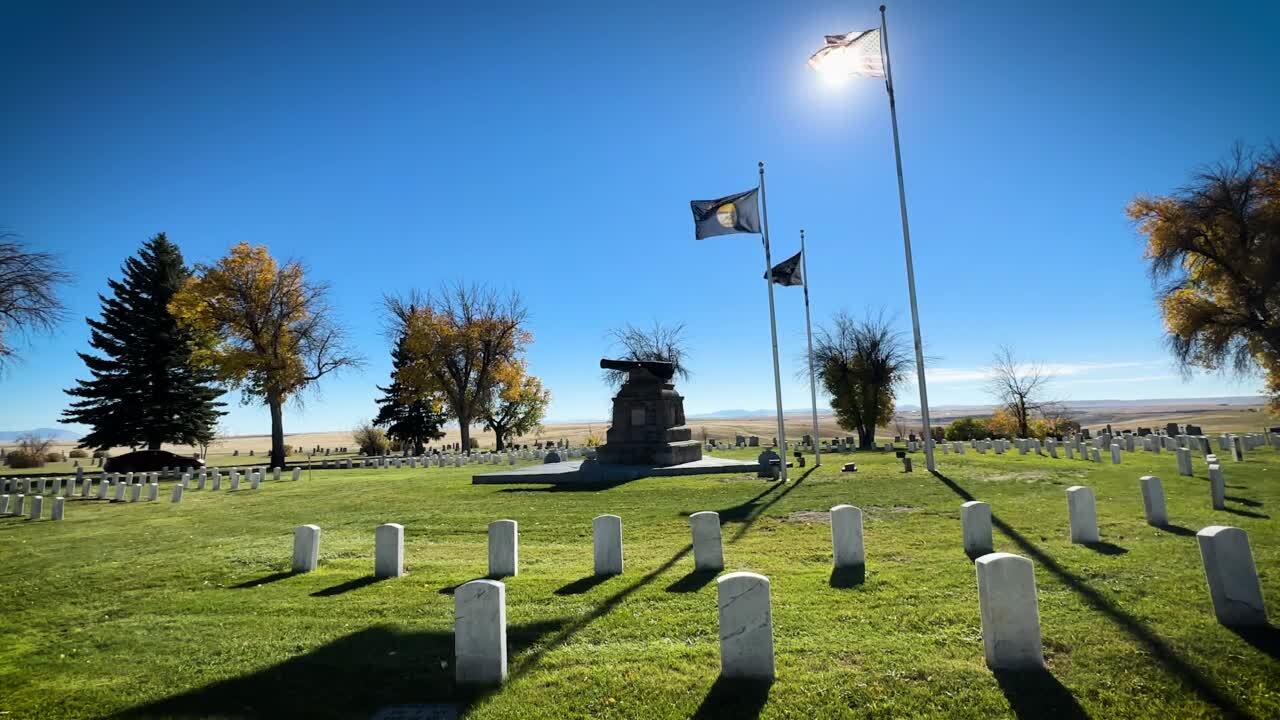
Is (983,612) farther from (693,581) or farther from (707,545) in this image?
(707,545)

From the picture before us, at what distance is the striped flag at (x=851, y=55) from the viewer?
15.7 meters

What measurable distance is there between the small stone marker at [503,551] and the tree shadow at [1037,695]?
552 cm

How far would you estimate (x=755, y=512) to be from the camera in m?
12.2

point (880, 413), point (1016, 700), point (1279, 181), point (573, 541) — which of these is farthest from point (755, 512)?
point (880, 413)

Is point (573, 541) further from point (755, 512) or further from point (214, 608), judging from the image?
point (214, 608)

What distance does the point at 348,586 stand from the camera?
294 inches

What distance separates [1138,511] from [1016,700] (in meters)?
8.70

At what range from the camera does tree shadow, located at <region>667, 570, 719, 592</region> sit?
6676mm

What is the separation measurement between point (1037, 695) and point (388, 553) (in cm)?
723

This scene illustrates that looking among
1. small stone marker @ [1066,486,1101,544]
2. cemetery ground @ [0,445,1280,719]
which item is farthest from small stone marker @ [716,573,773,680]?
small stone marker @ [1066,486,1101,544]

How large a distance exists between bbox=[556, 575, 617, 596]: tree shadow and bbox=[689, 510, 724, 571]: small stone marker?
111cm

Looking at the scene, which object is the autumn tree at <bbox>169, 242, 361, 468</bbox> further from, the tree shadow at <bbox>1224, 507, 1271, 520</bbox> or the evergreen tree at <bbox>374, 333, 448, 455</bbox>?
the tree shadow at <bbox>1224, 507, 1271, 520</bbox>

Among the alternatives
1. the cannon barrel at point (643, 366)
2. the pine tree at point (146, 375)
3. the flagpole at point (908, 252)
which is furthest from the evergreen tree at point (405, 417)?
the flagpole at point (908, 252)

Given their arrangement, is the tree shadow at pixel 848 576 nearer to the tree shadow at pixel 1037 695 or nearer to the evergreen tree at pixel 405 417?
the tree shadow at pixel 1037 695
